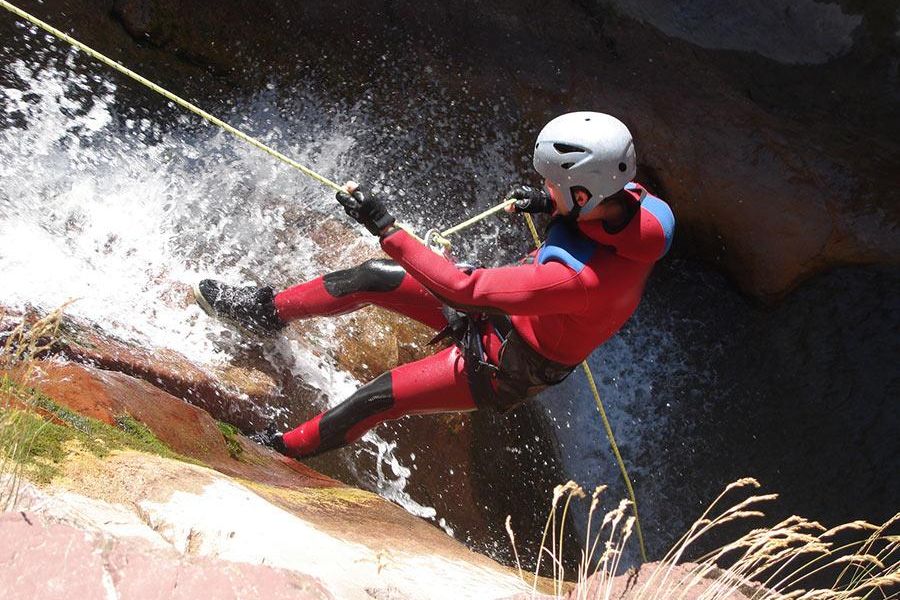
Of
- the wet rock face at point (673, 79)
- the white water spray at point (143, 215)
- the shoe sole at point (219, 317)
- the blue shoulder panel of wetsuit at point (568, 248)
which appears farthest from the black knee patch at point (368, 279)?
the wet rock face at point (673, 79)

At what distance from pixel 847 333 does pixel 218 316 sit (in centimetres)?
434

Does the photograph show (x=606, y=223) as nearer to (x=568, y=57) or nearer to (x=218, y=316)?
(x=218, y=316)

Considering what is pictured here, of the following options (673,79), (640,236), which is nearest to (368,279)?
(640,236)

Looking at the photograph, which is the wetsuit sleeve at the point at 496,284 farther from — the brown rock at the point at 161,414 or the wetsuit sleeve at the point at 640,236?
the brown rock at the point at 161,414

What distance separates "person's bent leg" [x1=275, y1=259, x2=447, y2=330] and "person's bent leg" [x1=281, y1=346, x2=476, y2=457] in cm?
29

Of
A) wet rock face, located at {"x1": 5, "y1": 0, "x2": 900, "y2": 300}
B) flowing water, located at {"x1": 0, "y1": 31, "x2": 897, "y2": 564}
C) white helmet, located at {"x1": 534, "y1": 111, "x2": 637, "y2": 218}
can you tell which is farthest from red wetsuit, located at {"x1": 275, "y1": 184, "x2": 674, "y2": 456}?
wet rock face, located at {"x1": 5, "y1": 0, "x2": 900, "y2": 300}

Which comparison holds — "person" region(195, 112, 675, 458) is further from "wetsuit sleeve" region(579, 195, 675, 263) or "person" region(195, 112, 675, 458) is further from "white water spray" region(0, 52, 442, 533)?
"white water spray" region(0, 52, 442, 533)

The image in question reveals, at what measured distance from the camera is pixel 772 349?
6.12 metres

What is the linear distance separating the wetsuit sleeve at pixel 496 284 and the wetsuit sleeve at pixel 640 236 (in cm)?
19

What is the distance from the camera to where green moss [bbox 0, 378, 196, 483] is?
2.38 meters

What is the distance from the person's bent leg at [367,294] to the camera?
4.05 meters

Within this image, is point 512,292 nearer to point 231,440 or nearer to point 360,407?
point 360,407

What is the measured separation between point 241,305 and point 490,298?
1552 mm

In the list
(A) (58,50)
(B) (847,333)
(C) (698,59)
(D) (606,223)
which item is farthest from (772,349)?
(A) (58,50)
